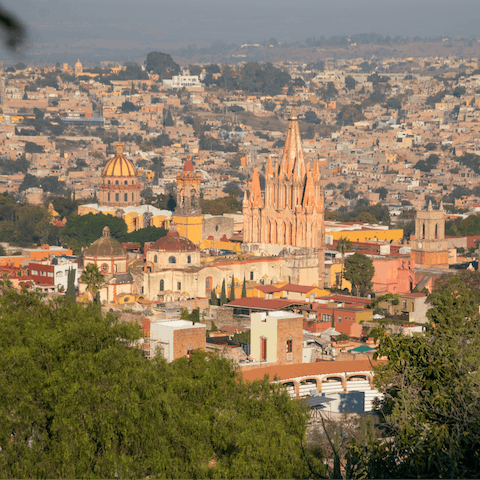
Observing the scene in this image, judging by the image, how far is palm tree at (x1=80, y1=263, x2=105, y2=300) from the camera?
157 feet

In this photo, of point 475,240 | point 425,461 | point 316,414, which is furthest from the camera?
point 475,240

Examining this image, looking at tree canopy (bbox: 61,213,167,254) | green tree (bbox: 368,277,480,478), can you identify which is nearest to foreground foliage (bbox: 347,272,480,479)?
green tree (bbox: 368,277,480,478)

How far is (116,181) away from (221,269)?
28.4 metres

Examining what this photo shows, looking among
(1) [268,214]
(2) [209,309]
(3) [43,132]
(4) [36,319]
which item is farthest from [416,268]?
(3) [43,132]

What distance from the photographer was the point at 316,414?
30359 mm

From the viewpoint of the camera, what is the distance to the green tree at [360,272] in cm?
5944

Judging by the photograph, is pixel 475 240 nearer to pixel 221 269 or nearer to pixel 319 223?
pixel 319 223

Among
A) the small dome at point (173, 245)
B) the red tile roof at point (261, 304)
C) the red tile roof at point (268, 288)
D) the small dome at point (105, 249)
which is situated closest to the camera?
the red tile roof at point (261, 304)

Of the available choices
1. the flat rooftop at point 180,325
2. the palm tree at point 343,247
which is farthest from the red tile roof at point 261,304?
the palm tree at point 343,247

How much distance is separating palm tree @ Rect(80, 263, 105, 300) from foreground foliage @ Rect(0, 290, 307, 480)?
23.0 metres

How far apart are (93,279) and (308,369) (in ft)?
53.6

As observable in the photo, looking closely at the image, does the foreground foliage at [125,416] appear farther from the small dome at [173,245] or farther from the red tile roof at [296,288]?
the small dome at [173,245]

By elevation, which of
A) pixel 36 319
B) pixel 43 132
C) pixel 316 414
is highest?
pixel 43 132

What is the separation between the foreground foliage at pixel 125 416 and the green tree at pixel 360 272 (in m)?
35.1
